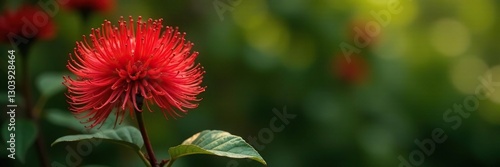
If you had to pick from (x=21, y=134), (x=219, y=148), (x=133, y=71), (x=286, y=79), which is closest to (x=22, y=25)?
(x=21, y=134)

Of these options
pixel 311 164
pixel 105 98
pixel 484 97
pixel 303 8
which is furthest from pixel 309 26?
pixel 105 98

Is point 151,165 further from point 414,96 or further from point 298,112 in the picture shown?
point 414,96

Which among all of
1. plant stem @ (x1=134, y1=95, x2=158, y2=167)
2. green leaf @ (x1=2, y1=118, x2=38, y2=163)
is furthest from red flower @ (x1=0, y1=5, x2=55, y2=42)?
plant stem @ (x1=134, y1=95, x2=158, y2=167)

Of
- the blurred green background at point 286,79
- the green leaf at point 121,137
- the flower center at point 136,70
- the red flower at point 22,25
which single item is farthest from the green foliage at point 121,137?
the blurred green background at point 286,79

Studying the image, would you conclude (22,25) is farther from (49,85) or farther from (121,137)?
(121,137)

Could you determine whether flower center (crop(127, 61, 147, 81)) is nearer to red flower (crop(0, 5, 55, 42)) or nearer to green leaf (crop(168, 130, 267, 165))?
green leaf (crop(168, 130, 267, 165))

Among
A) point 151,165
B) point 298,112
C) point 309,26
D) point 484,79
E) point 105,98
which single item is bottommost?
point 484,79
